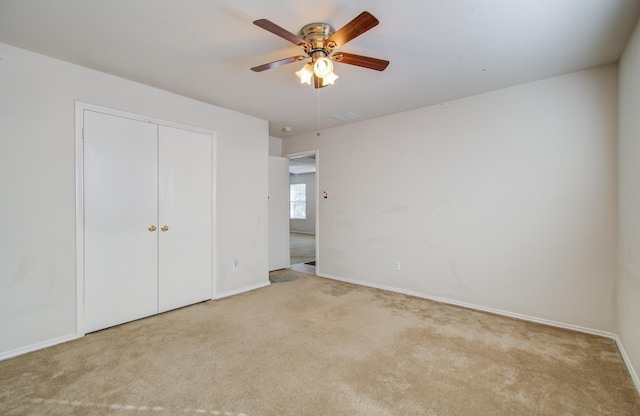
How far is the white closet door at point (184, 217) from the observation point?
3277 mm

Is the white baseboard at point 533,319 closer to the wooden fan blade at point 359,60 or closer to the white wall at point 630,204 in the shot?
the white wall at point 630,204

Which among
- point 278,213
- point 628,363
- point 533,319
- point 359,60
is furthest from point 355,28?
point 278,213

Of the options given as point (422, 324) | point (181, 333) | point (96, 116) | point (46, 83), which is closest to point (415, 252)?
point (422, 324)

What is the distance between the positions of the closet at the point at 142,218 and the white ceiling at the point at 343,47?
2.06 feet

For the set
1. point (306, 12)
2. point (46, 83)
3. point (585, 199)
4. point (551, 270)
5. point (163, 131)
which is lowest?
point (551, 270)

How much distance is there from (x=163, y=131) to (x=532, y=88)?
4.04 meters

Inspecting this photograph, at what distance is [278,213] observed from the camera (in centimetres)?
531

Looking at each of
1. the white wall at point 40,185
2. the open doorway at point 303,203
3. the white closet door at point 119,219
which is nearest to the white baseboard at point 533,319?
the white closet door at point 119,219

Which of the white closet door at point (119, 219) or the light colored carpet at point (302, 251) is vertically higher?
the white closet door at point (119, 219)

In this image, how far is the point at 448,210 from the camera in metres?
3.58

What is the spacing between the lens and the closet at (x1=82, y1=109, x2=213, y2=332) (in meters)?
2.78

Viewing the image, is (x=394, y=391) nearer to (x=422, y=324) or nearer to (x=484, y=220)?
(x=422, y=324)

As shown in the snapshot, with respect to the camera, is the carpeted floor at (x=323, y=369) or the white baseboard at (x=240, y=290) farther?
the white baseboard at (x=240, y=290)

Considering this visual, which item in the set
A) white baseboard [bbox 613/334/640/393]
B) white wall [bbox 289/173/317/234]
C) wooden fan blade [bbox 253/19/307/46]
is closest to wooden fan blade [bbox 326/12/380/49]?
wooden fan blade [bbox 253/19/307/46]
